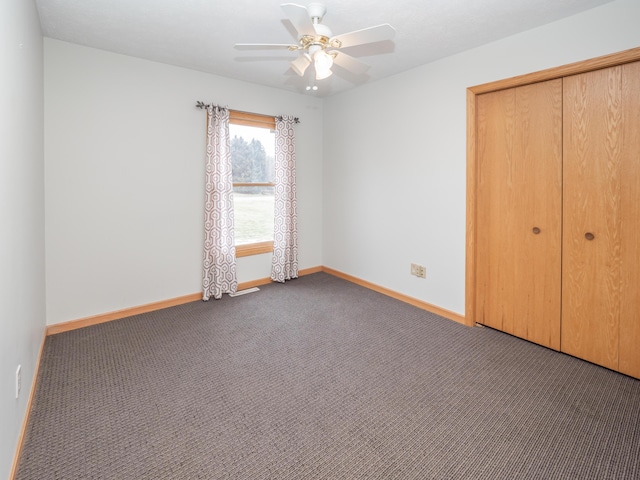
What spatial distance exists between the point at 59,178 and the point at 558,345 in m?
4.34

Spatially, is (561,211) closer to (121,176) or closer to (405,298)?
(405,298)

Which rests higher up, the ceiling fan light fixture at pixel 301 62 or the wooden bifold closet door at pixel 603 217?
the ceiling fan light fixture at pixel 301 62

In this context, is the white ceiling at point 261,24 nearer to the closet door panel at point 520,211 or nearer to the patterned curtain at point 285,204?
the closet door panel at point 520,211

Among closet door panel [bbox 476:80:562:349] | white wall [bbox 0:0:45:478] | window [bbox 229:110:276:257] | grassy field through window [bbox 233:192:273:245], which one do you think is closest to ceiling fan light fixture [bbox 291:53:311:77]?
white wall [bbox 0:0:45:478]

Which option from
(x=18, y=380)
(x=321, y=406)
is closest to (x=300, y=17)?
(x=321, y=406)

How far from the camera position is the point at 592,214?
2.50 metres

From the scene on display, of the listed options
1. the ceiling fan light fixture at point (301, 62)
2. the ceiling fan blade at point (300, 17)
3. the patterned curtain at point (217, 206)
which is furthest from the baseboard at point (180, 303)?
the ceiling fan blade at point (300, 17)

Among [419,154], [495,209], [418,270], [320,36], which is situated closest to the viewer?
[320,36]

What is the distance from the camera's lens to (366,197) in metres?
4.34

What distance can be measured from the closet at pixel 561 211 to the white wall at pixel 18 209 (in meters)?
3.17

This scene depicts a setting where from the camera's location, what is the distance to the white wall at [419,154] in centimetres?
254

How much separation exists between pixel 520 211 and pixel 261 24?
251 cm

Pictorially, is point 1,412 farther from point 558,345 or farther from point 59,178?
point 558,345

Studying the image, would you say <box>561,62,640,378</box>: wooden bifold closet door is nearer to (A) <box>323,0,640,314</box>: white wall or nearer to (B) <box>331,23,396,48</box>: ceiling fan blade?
(A) <box>323,0,640,314</box>: white wall
